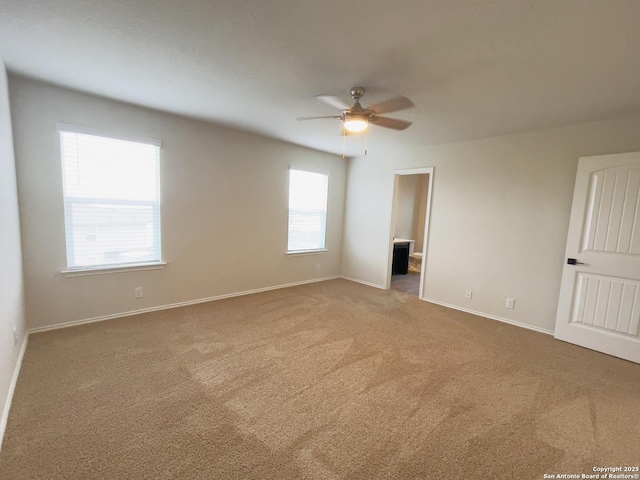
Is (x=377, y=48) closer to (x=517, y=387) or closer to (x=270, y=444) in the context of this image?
(x=270, y=444)

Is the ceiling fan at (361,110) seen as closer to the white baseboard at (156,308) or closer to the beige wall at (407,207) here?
the white baseboard at (156,308)

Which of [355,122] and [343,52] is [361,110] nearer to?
[355,122]

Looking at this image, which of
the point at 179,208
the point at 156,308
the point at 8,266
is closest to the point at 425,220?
the point at 179,208

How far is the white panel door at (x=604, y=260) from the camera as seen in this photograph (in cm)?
276

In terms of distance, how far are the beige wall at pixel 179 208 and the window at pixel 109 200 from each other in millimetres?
93

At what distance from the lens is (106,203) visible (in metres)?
3.08

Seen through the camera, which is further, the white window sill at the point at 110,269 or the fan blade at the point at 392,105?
the white window sill at the point at 110,269

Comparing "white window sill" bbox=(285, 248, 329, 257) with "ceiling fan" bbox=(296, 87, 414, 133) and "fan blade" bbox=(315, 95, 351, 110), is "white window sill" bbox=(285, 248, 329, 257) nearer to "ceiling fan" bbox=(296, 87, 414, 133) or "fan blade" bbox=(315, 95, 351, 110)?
"ceiling fan" bbox=(296, 87, 414, 133)

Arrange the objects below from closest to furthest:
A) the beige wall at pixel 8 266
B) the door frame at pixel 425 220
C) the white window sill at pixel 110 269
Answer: the beige wall at pixel 8 266
the white window sill at pixel 110 269
the door frame at pixel 425 220

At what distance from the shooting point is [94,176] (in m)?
2.99

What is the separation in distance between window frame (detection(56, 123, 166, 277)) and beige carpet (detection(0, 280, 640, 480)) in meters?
0.61

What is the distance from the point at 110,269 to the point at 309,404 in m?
2.72

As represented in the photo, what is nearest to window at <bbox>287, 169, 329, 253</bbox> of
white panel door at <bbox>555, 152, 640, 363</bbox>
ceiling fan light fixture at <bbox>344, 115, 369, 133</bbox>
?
ceiling fan light fixture at <bbox>344, 115, 369, 133</bbox>

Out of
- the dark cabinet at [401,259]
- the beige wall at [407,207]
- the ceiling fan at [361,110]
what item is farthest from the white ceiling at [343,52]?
the beige wall at [407,207]
